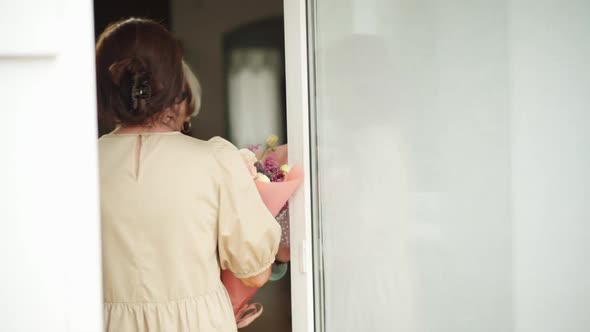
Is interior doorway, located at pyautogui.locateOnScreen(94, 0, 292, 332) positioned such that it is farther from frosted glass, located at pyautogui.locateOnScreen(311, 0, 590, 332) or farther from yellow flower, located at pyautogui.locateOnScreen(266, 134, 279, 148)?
frosted glass, located at pyautogui.locateOnScreen(311, 0, 590, 332)

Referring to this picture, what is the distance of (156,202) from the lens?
5.09 ft

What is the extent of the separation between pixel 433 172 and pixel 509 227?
0.72 ft

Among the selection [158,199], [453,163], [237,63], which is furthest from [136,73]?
[237,63]

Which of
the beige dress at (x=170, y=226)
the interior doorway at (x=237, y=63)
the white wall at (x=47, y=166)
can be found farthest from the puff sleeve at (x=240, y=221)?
the interior doorway at (x=237, y=63)

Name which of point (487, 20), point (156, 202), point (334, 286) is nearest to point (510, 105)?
point (487, 20)

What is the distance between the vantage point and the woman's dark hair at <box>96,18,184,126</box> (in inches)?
62.4

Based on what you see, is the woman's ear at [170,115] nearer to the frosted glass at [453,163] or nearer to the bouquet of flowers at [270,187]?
the bouquet of flowers at [270,187]

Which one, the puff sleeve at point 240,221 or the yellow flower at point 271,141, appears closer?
the puff sleeve at point 240,221

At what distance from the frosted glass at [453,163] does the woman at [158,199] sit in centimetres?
30

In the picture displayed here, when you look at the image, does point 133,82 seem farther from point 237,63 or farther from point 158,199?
point 237,63

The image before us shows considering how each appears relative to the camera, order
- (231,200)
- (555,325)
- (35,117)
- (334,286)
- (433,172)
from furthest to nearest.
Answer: (334,286), (231,200), (433,172), (555,325), (35,117)

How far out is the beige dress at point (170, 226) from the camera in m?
1.56

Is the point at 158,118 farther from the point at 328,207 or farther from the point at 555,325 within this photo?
the point at 555,325

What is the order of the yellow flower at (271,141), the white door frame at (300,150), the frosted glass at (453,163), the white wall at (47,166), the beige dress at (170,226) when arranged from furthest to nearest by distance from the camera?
the yellow flower at (271,141) → the white door frame at (300,150) → the beige dress at (170,226) → the frosted glass at (453,163) → the white wall at (47,166)
